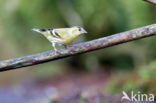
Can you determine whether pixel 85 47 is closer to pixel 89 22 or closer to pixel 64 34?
pixel 64 34

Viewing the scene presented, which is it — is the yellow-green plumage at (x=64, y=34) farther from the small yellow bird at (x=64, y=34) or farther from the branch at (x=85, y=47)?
the branch at (x=85, y=47)

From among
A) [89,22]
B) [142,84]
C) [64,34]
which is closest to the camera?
[64,34]

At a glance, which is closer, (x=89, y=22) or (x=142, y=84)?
(x=142, y=84)

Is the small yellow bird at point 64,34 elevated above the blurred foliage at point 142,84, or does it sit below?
above

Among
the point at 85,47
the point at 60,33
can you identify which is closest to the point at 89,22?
the point at 60,33

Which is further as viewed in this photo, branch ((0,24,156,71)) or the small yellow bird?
the small yellow bird

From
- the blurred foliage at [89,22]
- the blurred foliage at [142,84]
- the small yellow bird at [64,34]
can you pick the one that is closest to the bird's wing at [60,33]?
the small yellow bird at [64,34]

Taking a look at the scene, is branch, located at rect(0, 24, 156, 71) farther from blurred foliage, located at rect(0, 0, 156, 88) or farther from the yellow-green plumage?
blurred foliage, located at rect(0, 0, 156, 88)

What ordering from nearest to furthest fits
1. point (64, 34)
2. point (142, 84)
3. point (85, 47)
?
point (85, 47) → point (64, 34) → point (142, 84)

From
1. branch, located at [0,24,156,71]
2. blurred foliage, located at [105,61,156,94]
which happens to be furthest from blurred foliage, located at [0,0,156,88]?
branch, located at [0,24,156,71]
